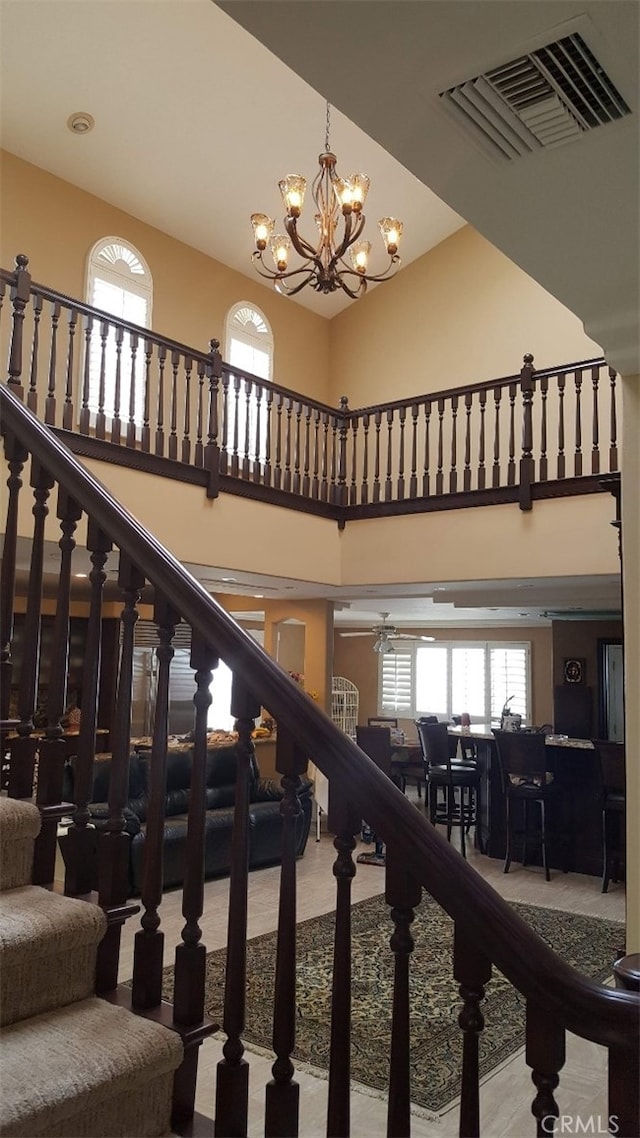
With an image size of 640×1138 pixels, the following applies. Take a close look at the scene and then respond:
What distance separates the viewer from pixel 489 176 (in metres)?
2.08

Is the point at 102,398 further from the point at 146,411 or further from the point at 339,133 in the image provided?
the point at 339,133

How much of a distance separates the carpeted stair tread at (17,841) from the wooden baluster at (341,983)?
2.53 ft

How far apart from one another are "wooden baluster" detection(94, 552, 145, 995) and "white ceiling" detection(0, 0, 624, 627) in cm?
115

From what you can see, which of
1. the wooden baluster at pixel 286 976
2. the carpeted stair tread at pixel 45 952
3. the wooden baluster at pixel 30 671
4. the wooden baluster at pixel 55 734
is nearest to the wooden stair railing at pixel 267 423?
the wooden baluster at pixel 30 671

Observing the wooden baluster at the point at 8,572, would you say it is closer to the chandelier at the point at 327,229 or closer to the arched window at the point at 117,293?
the chandelier at the point at 327,229

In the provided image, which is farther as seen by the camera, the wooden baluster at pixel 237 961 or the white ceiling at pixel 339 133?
the white ceiling at pixel 339 133

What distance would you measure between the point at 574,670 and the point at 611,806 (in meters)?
3.99

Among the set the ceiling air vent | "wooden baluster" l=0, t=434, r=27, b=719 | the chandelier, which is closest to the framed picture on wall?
the chandelier

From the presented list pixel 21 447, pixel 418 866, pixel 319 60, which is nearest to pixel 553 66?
pixel 319 60

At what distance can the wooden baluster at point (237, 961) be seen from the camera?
1433 millimetres

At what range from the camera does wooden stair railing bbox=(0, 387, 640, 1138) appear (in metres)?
1.16

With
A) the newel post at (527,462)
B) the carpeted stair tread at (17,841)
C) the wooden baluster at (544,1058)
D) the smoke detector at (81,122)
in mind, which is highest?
the smoke detector at (81,122)

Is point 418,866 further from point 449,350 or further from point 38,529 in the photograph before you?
point 449,350

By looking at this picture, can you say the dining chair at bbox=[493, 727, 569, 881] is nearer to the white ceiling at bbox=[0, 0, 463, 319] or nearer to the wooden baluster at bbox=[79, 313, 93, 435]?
the wooden baluster at bbox=[79, 313, 93, 435]
